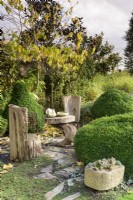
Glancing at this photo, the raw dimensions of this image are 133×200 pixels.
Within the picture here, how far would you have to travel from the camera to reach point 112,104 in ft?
24.8

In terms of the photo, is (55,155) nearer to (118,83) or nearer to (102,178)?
(102,178)

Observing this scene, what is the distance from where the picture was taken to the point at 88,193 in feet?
13.9

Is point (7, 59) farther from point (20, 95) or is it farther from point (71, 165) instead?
point (71, 165)

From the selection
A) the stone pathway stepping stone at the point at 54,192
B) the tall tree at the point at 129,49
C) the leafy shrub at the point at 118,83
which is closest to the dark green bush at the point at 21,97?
the stone pathway stepping stone at the point at 54,192

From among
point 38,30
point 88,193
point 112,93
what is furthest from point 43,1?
point 88,193

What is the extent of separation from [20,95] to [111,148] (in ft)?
8.90

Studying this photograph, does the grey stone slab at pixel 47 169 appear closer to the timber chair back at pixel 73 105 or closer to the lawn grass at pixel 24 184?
the lawn grass at pixel 24 184

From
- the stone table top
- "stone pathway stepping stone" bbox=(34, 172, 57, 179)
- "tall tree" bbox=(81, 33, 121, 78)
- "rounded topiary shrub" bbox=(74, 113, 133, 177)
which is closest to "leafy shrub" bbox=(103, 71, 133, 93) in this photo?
"tall tree" bbox=(81, 33, 121, 78)

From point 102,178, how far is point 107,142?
27.7 inches

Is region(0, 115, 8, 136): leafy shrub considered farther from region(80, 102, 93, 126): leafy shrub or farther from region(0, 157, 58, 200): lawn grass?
region(80, 102, 93, 126): leafy shrub

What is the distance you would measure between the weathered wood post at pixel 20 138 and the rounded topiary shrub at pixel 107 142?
0.76m

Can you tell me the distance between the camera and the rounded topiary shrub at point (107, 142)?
4.62 meters

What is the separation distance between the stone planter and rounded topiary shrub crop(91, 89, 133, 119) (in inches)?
132

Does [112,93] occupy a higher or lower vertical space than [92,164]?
higher
